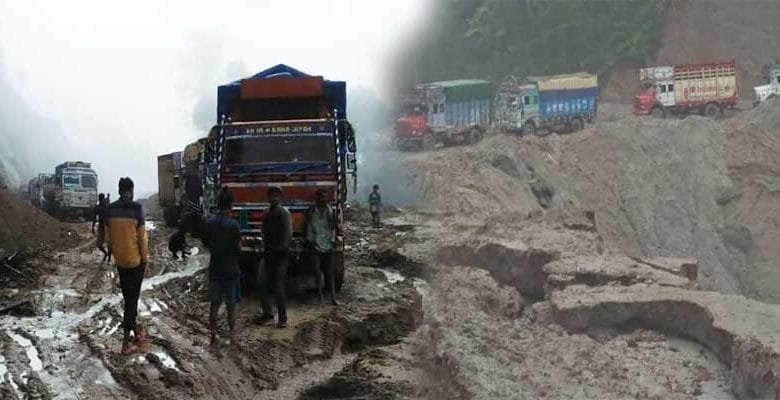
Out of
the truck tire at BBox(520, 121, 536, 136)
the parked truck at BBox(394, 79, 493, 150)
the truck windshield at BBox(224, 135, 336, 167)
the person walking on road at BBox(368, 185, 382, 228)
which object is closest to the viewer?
the truck windshield at BBox(224, 135, 336, 167)

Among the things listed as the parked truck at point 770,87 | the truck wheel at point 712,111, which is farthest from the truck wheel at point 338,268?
the parked truck at point 770,87

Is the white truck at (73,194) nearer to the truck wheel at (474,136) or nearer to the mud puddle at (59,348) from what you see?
the truck wheel at (474,136)

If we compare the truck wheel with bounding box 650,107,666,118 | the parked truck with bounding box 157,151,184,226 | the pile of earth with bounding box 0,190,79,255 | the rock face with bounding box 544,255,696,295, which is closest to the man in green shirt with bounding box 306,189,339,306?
the rock face with bounding box 544,255,696,295

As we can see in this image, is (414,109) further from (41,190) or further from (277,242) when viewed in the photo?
(277,242)

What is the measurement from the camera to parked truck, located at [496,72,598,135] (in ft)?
130

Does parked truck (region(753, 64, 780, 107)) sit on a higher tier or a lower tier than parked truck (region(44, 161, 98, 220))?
higher

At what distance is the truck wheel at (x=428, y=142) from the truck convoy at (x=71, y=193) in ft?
43.6

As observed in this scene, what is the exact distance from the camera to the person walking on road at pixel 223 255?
9.09m

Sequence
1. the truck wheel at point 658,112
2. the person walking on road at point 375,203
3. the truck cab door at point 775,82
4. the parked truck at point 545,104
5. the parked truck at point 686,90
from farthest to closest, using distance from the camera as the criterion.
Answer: the truck cab door at point 775,82 < the truck wheel at point 658,112 < the parked truck at point 686,90 < the parked truck at point 545,104 < the person walking on road at point 375,203

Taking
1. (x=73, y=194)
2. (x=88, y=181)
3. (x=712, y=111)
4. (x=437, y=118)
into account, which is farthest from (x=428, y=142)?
(x=712, y=111)

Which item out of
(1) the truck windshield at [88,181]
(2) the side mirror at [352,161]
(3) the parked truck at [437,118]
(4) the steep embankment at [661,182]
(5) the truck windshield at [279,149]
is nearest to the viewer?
(5) the truck windshield at [279,149]

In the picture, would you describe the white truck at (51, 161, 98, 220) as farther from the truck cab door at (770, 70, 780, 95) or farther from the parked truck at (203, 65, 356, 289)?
the truck cab door at (770, 70, 780, 95)

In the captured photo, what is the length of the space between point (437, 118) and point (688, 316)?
27.1 meters

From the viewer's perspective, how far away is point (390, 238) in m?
21.1
